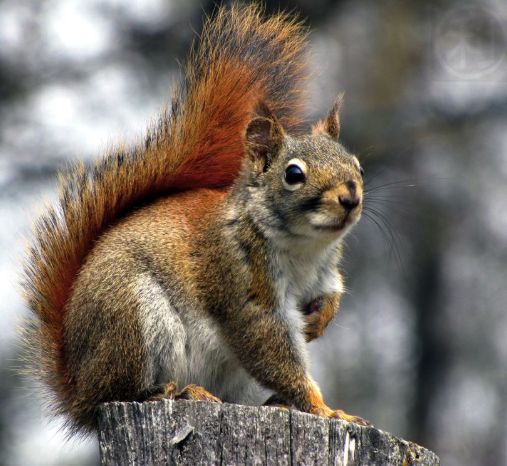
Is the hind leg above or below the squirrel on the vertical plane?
below

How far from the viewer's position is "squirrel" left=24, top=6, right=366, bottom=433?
3078 mm

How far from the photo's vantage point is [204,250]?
3.29 m

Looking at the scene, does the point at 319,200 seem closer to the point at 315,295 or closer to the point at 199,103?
the point at 315,295

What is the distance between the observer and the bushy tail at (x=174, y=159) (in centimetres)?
330

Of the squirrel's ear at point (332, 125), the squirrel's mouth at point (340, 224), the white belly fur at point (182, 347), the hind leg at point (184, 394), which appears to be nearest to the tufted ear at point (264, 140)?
the squirrel's ear at point (332, 125)

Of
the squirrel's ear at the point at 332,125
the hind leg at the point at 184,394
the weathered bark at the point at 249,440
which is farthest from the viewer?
the squirrel's ear at the point at 332,125

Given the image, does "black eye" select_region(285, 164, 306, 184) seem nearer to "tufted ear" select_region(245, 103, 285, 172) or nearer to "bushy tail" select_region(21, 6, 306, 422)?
"tufted ear" select_region(245, 103, 285, 172)

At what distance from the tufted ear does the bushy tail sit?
0.07m

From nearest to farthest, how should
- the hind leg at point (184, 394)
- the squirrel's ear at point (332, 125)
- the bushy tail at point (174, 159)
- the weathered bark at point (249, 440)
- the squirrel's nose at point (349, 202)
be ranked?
the weathered bark at point (249, 440)
the hind leg at point (184, 394)
the squirrel's nose at point (349, 202)
the bushy tail at point (174, 159)
the squirrel's ear at point (332, 125)

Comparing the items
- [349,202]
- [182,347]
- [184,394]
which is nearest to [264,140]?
[349,202]

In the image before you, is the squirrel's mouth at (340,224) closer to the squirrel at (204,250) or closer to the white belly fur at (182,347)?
the squirrel at (204,250)

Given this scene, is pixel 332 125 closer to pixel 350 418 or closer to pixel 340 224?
pixel 340 224

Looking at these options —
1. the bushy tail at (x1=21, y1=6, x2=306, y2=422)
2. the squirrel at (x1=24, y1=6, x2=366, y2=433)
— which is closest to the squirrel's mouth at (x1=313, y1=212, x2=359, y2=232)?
the squirrel at (x1=24, y1=6, x2=366, y2=433)

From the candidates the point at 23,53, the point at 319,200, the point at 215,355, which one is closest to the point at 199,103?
the point at 319,200
